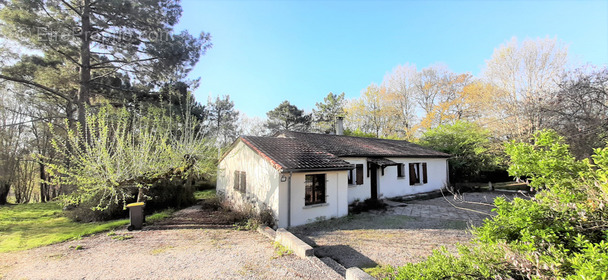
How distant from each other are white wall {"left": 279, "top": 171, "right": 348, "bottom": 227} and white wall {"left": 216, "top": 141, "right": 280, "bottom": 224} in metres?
0.67

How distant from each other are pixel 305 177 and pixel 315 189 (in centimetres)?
80

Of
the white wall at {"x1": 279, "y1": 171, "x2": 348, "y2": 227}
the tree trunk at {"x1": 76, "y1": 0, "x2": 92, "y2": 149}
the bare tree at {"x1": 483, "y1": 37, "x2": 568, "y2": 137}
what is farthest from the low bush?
the tree trunk at {"x1": 76, "y1": 0, "x2": 92, "y2": 149}

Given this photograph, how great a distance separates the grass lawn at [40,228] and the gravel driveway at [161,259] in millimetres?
643

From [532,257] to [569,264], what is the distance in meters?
0.25

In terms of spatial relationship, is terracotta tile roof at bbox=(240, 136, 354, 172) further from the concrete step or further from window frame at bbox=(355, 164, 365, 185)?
the concrete step

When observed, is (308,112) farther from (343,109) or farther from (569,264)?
(569,264)

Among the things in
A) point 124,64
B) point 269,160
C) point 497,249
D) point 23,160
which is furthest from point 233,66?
point 23,160

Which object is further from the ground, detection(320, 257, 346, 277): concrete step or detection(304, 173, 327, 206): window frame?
detection(304, 173, 327, 206): window frame

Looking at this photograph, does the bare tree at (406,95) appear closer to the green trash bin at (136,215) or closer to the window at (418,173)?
the window at (418,173)

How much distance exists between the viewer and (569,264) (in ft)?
7.02

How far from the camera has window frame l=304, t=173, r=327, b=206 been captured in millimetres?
9555

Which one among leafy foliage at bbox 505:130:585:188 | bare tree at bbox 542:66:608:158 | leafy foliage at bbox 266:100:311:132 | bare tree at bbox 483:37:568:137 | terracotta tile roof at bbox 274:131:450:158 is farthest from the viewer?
leafy foliage at bbox 266:100:311:132

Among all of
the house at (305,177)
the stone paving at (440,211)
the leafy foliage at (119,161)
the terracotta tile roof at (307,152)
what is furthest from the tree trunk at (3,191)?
the stone paving at (440,211)

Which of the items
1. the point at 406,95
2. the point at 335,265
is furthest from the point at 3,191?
the point at 406,95
